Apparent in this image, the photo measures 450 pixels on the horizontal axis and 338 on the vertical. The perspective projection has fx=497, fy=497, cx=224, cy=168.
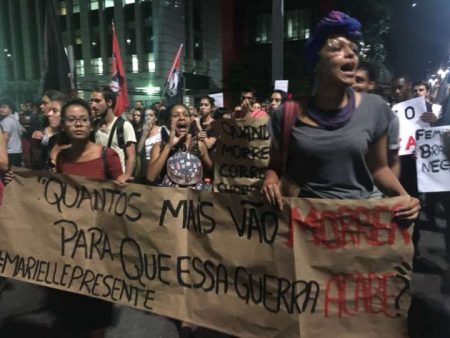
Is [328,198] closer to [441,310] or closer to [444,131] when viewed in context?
[441,310]

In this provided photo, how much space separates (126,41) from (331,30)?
46.5 m

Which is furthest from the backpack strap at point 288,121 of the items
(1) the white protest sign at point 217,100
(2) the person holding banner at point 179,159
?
(1) the white protest sign at point 217,100

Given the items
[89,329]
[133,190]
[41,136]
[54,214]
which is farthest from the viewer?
[41,136]

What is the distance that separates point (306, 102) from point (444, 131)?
2.42 m

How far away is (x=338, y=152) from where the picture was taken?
2172 millimetres

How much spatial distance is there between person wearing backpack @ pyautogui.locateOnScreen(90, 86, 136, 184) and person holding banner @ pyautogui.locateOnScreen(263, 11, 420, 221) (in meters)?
2.60

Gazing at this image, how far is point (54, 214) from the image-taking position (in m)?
2.92

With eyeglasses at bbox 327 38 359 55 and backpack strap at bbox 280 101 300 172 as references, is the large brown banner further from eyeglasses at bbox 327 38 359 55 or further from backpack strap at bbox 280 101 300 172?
eyeglasses at bbox 327 38 359 55

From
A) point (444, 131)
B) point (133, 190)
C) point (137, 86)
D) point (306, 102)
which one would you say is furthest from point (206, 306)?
point (137, 86)

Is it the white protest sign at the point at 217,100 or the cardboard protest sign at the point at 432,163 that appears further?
the white protest sign at the point at 217,100

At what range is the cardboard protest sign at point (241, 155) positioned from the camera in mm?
3430

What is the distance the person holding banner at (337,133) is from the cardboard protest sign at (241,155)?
3.56 feet

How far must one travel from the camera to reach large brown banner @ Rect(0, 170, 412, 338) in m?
2.21

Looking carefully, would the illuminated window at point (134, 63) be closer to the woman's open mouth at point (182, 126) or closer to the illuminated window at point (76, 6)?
the illuminated window at point (76, 6)
